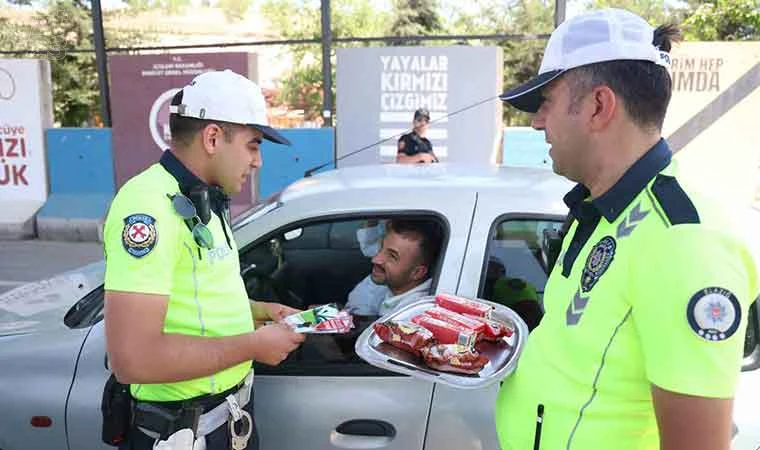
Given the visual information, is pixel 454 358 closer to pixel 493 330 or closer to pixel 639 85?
pixel 493 330

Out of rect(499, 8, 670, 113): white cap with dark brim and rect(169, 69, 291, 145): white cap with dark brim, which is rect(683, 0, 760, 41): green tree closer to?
rect(169, 69, 291, 145): white cap with dark brim

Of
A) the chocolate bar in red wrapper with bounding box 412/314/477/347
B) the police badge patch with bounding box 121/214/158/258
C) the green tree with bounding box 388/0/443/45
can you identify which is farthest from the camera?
the green tree with bounding box 388/0/443/45

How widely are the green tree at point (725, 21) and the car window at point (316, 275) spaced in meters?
13.6

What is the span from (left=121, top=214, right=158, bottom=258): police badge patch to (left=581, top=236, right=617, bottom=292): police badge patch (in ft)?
3.06

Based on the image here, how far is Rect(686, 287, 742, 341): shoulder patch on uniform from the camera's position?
895mm

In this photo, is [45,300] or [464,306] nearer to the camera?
[464,306]

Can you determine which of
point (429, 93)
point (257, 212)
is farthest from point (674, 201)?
point (429, 93)

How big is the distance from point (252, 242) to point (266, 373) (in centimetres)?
43

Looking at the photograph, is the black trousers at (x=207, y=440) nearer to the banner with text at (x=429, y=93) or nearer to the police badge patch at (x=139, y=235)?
the police badge patch at (x=139, y=235)

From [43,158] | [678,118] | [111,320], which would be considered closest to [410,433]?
[111,320]

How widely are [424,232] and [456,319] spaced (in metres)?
0.59

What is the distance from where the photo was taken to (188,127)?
1.64 m

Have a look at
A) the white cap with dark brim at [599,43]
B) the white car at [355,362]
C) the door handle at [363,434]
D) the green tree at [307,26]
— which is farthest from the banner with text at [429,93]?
the green tree at [307,26]

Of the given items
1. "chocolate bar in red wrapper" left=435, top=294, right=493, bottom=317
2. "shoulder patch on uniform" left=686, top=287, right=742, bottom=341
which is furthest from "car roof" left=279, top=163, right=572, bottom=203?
"shoulder patch on uniform" left=686, top=287, right=742, bottom=341
